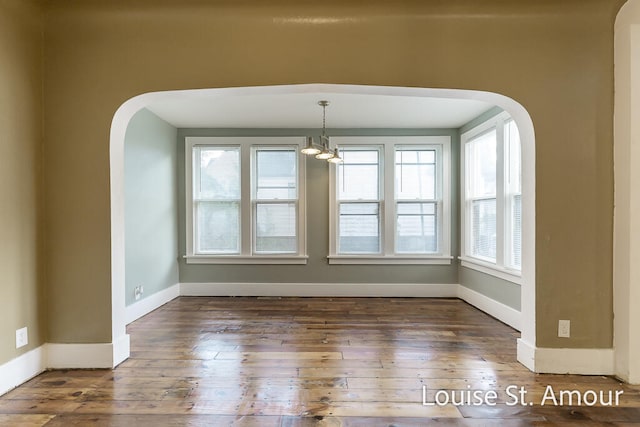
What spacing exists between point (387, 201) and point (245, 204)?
78.8 inches

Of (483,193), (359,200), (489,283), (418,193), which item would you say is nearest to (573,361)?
(489,283)

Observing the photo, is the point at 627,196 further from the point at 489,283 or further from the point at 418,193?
the point at 418,193

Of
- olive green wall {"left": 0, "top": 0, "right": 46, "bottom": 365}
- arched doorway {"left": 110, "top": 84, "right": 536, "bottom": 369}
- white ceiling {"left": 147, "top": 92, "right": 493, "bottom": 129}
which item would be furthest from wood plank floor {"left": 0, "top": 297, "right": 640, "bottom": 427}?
white ceiling {"left": 147, "top": 92, "right": 493, "bottom": 129}

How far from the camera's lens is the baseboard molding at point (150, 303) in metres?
3.91

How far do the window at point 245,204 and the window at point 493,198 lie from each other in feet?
7.40

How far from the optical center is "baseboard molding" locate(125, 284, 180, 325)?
391cm

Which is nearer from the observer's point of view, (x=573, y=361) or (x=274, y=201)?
(x=573, y=361)

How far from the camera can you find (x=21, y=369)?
2.45m

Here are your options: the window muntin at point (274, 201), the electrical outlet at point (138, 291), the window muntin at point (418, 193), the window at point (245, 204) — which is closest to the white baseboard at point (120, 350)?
the electrical outlet at point (138, 291)

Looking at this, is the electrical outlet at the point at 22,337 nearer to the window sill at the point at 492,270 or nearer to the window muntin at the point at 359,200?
the window muntin at the point at 359,200

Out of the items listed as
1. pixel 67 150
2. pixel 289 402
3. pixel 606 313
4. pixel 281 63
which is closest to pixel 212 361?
pixel 289 402

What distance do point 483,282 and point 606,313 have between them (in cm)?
178

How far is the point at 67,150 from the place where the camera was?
8.81ft

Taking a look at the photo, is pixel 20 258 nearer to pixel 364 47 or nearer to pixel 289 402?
pixel 289 402
